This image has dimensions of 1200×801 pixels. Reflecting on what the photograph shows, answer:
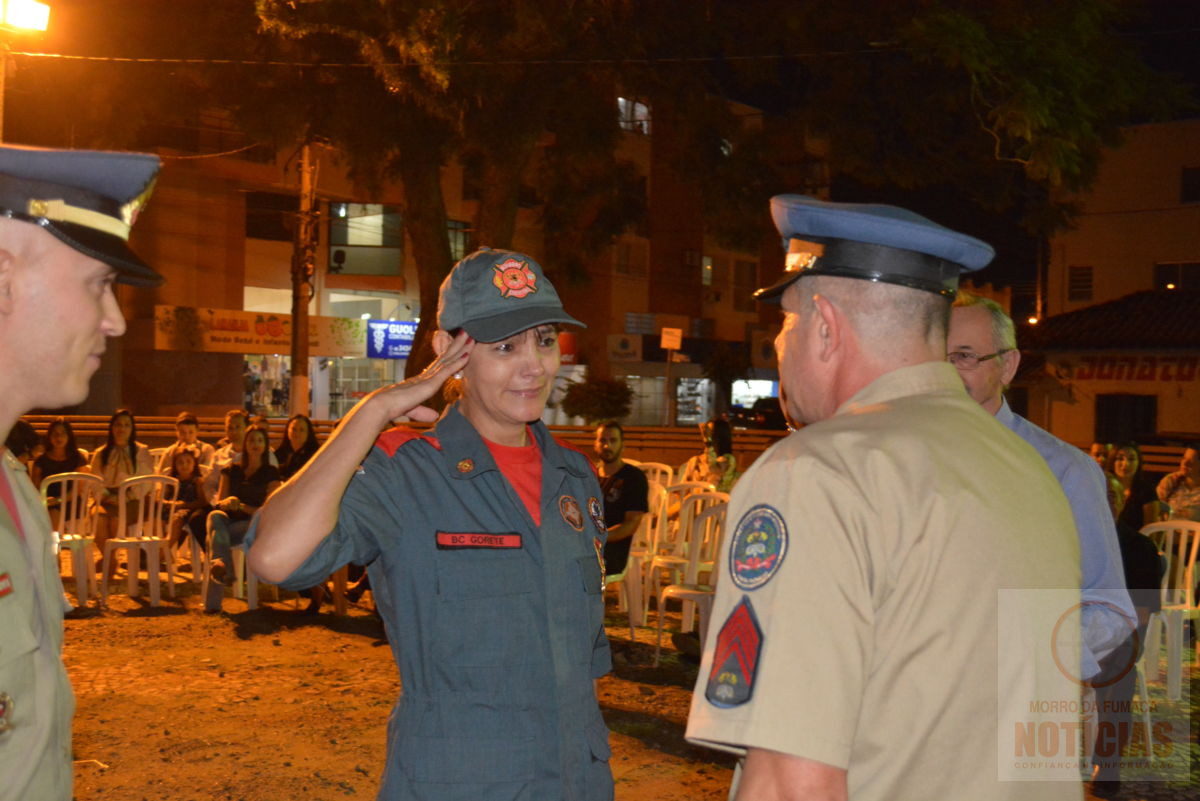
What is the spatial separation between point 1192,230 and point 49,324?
3281cm

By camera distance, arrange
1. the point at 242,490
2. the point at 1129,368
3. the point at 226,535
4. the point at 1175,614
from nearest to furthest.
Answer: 1. the point at 1175,614
2. the point at 226,535
3. the point at 242,490
4. the point at 1129,368

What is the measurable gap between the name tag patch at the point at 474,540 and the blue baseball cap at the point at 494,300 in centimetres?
47

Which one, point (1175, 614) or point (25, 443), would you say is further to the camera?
point (25, 443)

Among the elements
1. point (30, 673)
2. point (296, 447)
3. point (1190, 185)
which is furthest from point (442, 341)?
point (1190, 185)

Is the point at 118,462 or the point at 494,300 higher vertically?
the point at 494,300

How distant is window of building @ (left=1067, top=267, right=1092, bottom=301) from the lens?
30.9m

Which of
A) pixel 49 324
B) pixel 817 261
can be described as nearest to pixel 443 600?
pixel 49 324

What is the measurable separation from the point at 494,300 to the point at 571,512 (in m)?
0.56

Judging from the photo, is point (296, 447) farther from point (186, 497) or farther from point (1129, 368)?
point (1129, 368)

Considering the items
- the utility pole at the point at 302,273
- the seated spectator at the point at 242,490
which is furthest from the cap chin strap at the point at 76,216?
the utility pole at the point at 302,273

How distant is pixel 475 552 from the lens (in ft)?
7.61

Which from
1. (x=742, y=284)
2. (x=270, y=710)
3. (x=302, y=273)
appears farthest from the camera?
(x=742, y=284)

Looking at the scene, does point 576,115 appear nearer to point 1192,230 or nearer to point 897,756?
point 897,756

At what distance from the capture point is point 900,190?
15.4 meters
